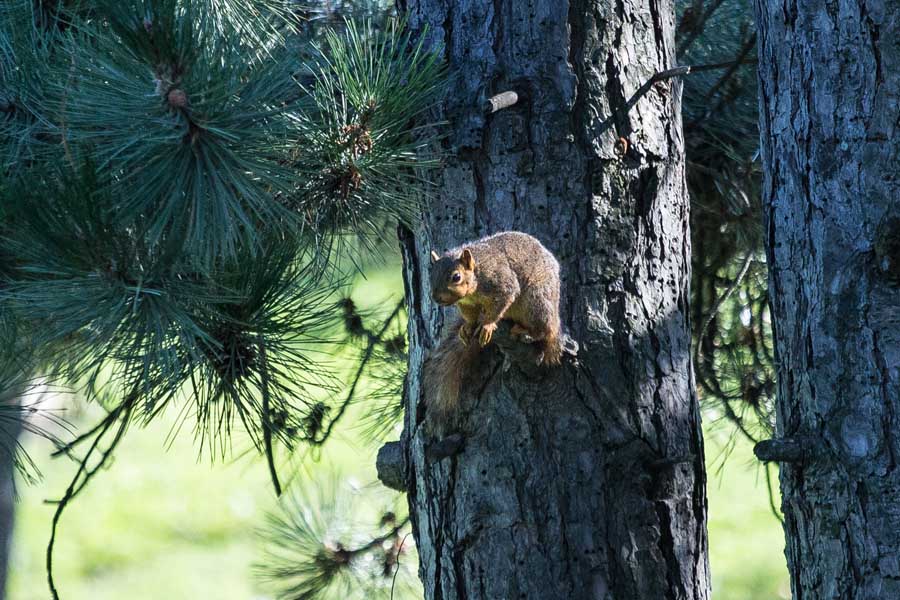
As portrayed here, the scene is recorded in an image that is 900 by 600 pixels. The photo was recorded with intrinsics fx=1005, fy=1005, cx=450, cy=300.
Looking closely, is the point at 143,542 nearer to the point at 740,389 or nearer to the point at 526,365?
the point at 740,389

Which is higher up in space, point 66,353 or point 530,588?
point 66,353

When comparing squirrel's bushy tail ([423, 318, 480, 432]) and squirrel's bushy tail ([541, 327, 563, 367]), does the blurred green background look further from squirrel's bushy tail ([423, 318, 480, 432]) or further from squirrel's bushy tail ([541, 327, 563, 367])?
squirrel's bushy tail ([541, 327, 563, 367])

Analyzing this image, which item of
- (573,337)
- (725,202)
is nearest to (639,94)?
(573,337)

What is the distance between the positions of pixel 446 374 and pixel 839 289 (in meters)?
0.67

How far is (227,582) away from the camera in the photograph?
4855mm

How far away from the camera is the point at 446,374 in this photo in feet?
5.81

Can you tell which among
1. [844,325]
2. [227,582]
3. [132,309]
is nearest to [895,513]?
[844,325]

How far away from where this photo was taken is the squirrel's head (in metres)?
1.43

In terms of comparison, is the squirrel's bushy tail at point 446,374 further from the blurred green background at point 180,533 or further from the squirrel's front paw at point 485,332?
the blurred green background at point 180,533

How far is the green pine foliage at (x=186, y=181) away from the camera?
1.41 m

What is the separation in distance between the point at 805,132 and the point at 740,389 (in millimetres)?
1353

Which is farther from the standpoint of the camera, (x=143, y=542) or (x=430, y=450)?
(x=143, y=542)

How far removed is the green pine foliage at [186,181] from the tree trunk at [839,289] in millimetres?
635

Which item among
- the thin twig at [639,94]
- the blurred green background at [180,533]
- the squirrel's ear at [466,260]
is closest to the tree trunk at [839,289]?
the thin twig at [639,94]
